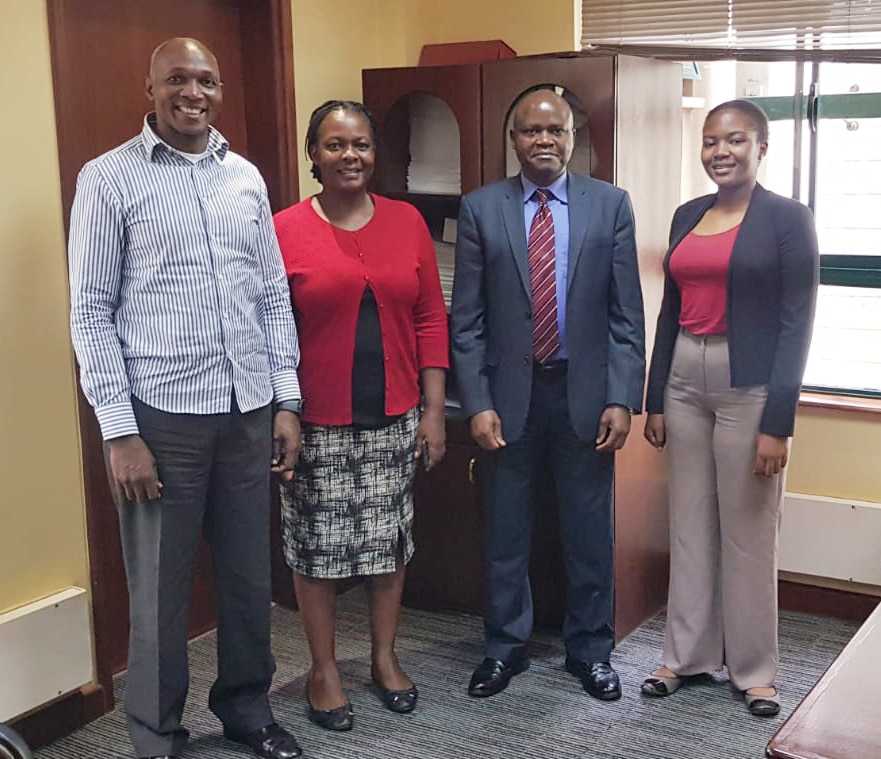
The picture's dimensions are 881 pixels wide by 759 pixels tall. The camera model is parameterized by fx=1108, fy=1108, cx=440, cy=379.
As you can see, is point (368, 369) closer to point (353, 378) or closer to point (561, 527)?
point (353, 378)

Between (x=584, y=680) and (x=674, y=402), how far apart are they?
744 millimetres

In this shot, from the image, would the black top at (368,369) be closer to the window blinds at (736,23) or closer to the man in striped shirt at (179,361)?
the man in striped shirt at (179,361)

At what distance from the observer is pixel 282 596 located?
11.2ft

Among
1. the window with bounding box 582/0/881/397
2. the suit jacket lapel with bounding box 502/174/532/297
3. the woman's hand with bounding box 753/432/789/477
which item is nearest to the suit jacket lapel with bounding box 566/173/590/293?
the suit jacket lapel with bounding box 502/174/532/297

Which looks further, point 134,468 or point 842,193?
point 842,193

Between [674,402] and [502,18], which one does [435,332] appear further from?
[502,18]

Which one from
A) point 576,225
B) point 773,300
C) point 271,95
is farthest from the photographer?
point 271,95

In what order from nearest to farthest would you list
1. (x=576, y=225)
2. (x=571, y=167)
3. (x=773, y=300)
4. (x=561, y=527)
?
(x=773, y=300)
(x=576, y=225)
(x=561, y=527)
(x=571, y=167)

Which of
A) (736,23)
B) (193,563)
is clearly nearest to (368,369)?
(193,563)

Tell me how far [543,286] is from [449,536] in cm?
98

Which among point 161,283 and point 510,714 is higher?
point 161,283

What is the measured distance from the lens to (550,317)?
263 centimetres

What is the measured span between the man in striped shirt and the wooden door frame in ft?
0.94

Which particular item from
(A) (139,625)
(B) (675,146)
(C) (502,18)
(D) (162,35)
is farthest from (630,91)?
(A) (139,625)
